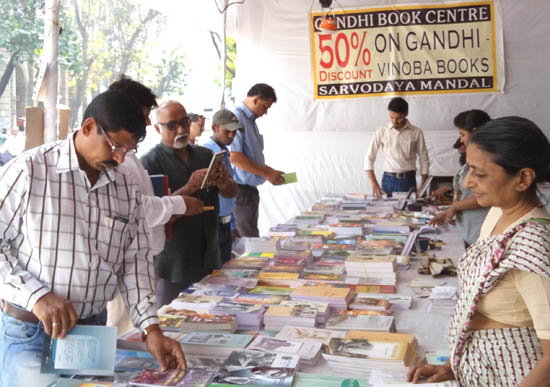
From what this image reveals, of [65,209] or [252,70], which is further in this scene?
[252,70]

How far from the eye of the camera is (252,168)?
4727 mm

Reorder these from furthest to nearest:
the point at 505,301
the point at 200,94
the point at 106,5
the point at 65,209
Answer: the point at 200,94 → the point at 106,5 → the point at 65,209 → the point at 505,301

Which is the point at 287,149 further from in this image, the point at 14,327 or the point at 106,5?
the point at 14,327

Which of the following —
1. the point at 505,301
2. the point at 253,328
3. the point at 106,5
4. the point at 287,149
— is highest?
the point at 106,5

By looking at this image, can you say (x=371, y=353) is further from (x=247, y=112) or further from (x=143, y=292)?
(x=247, y=112)

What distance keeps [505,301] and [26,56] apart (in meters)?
7.36

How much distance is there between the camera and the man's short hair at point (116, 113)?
1659mm

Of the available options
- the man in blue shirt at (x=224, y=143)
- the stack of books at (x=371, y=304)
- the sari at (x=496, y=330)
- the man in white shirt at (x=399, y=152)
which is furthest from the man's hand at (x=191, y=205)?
the man in white shirt at (x=399, y=152)

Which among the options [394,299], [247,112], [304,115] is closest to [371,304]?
[394,299]

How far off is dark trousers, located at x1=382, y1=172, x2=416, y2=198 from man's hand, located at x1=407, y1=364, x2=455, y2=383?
172 inches

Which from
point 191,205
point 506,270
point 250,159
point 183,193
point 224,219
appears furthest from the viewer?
point 250,159

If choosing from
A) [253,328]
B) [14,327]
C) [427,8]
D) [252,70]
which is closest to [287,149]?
[252,70]

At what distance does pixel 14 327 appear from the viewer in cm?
173

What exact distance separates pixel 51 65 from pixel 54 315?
213cm
